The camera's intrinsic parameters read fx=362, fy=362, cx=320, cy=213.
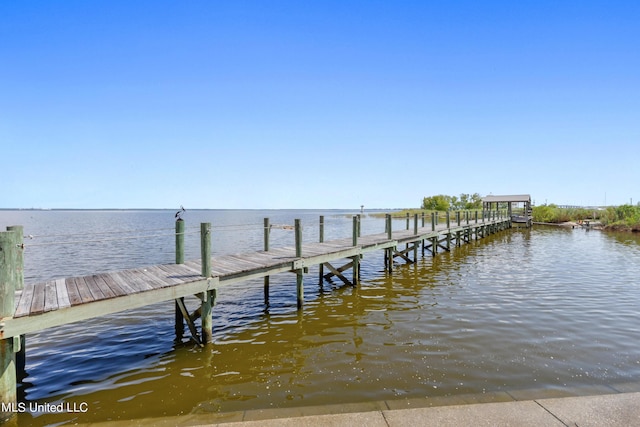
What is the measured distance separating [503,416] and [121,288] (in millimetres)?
6458

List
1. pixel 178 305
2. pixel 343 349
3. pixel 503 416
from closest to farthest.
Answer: pixel 503 416
pixel 343 349
pixel 178 305

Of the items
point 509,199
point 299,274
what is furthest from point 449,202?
point 299,274

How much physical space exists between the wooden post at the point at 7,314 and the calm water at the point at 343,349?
0.38 meters

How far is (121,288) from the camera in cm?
677

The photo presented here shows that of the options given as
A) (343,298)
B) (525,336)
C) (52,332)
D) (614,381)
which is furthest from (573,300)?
(52,332)

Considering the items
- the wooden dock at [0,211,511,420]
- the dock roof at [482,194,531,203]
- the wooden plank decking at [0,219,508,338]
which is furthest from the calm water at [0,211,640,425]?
the dock roof at [482,194,531,203]

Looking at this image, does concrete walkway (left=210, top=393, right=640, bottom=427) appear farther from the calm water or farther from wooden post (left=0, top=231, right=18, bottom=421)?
wooden post (left=0, top=231, right=18, bottom=421)

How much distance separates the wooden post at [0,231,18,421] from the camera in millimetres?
4828

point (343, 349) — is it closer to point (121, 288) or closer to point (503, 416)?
point (503, 416)

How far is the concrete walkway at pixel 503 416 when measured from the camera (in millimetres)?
4043

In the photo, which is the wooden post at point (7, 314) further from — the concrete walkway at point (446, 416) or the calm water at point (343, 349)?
the concrete walkway at point (446, 416)

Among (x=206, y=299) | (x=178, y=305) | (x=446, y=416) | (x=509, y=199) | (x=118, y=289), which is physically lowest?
(x=446, y=416)

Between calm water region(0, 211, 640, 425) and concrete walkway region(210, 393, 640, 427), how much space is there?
1.13 m

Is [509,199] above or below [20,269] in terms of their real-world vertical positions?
above
